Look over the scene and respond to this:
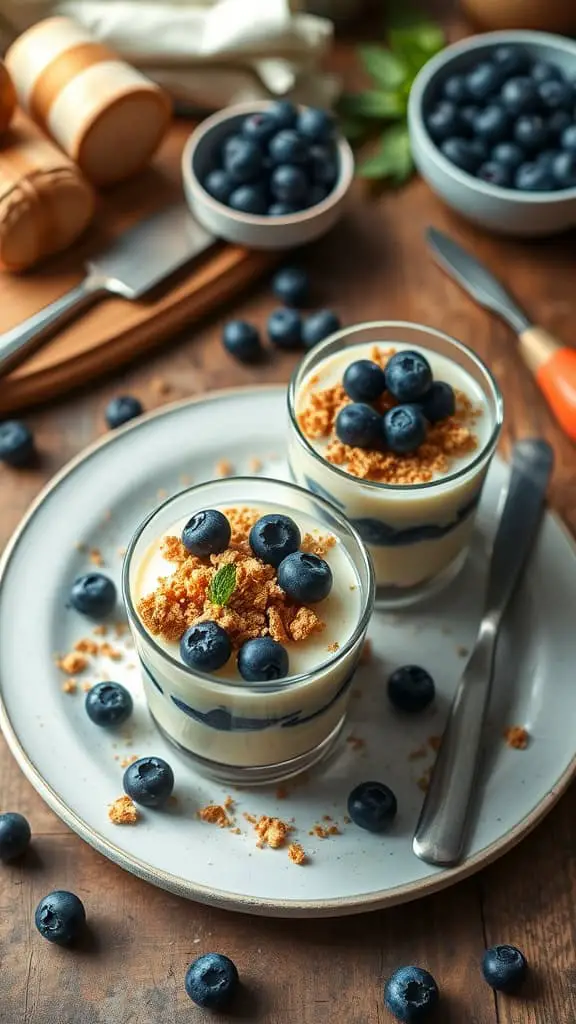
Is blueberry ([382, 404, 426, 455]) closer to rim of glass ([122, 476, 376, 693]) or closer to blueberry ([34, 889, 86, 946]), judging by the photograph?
rim of glass ([122, 476, 376, 693])

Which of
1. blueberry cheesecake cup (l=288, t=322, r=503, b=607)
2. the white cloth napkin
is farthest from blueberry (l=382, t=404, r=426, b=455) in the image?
the white cloth napkin

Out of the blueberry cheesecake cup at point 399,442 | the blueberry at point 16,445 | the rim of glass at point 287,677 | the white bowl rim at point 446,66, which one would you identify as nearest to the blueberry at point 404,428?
the blueberry cheesecake cup at point 399,442

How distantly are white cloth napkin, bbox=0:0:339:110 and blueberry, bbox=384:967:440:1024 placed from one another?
67.9 inches

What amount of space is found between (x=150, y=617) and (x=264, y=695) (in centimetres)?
17

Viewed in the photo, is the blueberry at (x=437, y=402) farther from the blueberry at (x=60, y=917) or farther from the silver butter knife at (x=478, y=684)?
the blueberry at (x=60, y=917)

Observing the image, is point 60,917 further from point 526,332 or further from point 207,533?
point 526,332

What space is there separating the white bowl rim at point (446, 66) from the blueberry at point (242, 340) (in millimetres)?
511

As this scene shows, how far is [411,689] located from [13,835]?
559 mm

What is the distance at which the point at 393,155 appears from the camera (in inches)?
91.9

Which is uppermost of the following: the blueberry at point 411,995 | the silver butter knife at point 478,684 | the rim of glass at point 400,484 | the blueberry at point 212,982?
the rim of glass at point 400,484

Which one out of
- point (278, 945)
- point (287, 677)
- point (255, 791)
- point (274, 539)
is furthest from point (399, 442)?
point (278, 945)

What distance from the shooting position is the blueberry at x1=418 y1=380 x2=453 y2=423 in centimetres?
156

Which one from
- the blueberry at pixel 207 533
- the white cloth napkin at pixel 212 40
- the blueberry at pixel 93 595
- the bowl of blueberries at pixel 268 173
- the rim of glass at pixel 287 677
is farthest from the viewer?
the white cloth napkin at pixel 212 40

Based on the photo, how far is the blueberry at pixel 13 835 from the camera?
4.65 ft
